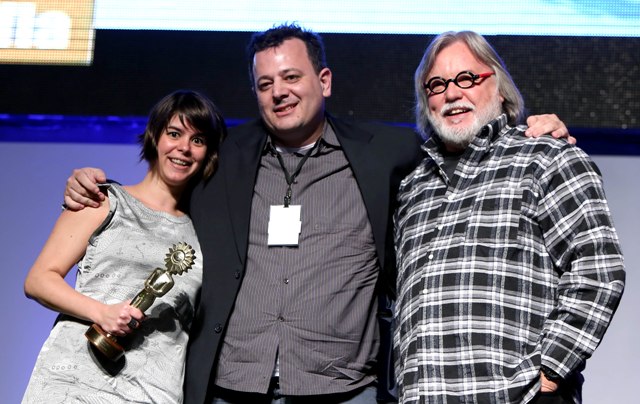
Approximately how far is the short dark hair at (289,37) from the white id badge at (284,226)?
0.46m

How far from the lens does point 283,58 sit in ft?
8.30

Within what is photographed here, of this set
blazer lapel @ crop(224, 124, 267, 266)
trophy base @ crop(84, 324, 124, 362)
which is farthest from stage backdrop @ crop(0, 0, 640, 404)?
trophy base @ crop(84, 324, 124, 362)

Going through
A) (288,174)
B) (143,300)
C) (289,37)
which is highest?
(289,37)

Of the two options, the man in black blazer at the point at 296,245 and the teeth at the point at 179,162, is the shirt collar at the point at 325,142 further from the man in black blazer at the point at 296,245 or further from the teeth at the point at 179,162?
the teeth at the point at 179,162

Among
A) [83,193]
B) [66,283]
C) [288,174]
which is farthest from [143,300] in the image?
[288,174]

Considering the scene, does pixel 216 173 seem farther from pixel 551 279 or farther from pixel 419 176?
pixel 551 279

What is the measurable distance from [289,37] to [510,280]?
1.04 meters

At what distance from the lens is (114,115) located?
11.1ft

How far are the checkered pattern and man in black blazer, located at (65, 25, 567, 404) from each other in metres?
0.20

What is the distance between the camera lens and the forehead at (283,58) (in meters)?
2.52

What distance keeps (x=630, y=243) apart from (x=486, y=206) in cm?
157

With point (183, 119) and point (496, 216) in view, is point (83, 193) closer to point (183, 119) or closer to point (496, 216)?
point (183, 119)

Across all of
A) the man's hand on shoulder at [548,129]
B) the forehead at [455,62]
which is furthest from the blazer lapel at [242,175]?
the man's hand on shoulder at [548,129]

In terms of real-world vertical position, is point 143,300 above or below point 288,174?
below
